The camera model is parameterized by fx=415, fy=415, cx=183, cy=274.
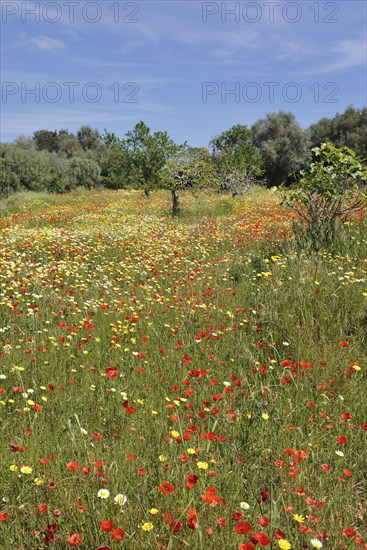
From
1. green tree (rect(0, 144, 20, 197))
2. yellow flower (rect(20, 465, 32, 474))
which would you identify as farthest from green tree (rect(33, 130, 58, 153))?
yellow flower (rect(20, 465, 32, 474))

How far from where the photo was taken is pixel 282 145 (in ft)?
141

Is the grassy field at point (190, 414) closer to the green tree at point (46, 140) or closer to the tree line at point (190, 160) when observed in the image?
the tree line at point (190, 160)

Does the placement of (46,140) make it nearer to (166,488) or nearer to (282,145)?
(282,145)

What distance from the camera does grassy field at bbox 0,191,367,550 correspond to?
195 cm

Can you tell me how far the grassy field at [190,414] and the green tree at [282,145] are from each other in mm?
38267

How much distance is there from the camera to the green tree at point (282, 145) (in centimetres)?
4272

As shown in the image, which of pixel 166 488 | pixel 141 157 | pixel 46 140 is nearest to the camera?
pixel 166 488

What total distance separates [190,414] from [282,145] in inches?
1721

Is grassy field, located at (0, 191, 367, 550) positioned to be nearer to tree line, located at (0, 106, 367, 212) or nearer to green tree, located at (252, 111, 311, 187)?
tree line, located at (0, 106, 367, 212)

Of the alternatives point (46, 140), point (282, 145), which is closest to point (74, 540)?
point (282, 145)

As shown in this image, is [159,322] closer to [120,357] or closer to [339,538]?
[120,357]

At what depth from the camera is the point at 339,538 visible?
1.88 meters

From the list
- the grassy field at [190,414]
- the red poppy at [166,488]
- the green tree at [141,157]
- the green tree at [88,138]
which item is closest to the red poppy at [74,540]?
the grassy field at [190,414]

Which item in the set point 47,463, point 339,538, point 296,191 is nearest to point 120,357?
point 47,463
